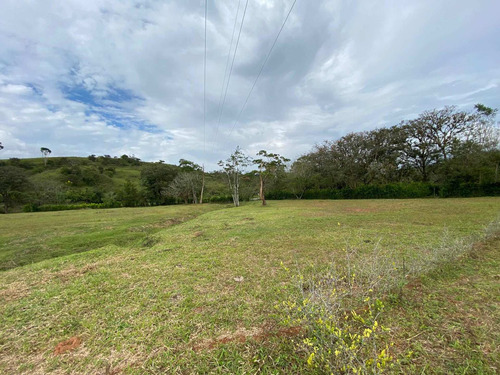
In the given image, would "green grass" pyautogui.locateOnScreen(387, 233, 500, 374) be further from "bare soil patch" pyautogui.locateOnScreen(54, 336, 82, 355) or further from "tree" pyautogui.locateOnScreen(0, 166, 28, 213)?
"tree" pyautogui.locateOnScreen(0, 166, 28, 213)

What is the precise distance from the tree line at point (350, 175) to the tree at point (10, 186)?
9 cm

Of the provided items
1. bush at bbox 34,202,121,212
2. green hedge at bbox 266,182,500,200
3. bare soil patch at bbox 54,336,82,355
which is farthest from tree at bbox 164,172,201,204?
bare soil patch at bbox 54,336,82,355

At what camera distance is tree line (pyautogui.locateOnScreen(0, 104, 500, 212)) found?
17.5 m

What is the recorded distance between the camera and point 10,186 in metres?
26.8

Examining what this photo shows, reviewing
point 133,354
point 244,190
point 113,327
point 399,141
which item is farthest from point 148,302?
point 399,141

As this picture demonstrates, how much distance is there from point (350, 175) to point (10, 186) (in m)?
45.2

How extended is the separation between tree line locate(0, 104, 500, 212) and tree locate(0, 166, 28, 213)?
3.4 inches

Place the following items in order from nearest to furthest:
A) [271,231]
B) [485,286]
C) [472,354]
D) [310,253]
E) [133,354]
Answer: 1. [472,354]
2. [133,354]
3. [485,286]
4. [310,253]
5. [271,231]

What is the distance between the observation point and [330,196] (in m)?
24.6

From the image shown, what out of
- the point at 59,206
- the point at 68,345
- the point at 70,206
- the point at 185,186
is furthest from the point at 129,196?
the point at 68,345

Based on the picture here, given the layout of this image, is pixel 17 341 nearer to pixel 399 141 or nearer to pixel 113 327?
pixel 113 327

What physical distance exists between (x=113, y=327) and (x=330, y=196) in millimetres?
25231

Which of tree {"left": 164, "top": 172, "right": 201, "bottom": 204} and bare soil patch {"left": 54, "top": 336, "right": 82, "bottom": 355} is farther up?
tree {"left": 164, "top": 172, "right": 201, "bottom": 204}

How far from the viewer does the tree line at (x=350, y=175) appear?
17.5 metres
